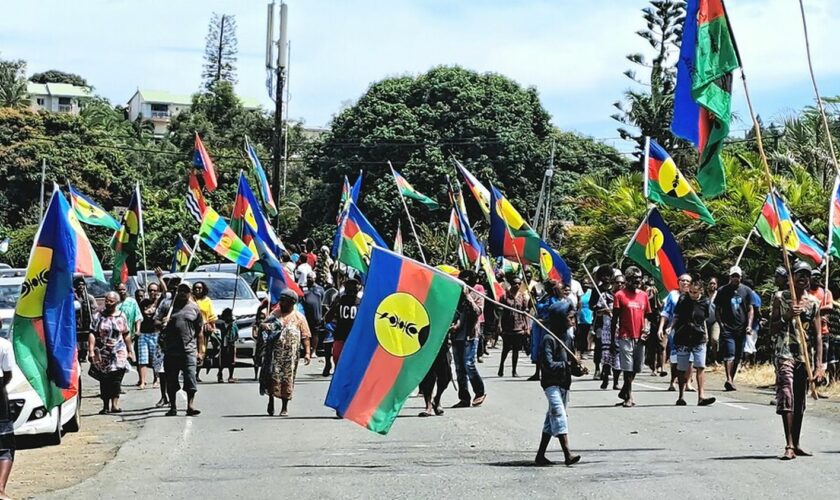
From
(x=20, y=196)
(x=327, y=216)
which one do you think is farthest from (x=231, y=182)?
(x=20, y=196)

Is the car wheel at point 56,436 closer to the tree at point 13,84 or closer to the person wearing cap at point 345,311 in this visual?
A: the person wearing cap at point 345,311

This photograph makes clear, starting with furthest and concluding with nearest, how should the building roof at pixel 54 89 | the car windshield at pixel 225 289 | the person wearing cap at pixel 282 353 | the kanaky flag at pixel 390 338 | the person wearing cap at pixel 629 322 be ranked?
the building roof at pixel 54 89, the car windshield at pixel 225 289, the person wearing cap at pixel 629 322, the person wearing cap at pixel 282 353, the kanaky flag at pixel 390 338

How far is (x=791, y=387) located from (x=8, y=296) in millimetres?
13877

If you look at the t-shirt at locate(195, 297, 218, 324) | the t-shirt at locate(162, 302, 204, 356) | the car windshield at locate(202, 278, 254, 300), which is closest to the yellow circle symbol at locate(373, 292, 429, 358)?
the t-shirt at locate(162, 302, 204, 356)

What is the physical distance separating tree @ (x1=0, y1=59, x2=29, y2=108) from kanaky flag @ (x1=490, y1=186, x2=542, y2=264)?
63.0 metres

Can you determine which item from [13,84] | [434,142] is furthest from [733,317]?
[13,84]

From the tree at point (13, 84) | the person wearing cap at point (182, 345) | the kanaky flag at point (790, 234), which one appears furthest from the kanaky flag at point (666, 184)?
the tree at point (13, 84)

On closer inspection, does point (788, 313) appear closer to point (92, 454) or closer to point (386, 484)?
point (386, 484)

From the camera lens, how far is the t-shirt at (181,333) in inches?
613

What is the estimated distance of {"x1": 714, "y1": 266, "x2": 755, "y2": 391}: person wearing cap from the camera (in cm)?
1833

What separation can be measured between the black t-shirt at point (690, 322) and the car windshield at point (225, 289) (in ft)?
32.3

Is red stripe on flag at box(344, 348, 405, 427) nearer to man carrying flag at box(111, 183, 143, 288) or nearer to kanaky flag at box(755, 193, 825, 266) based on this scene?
kanaky flag at box(755, 193, 825, 266)

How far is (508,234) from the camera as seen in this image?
18188 millimetres

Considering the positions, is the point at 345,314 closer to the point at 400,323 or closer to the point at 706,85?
the point at 706,85
